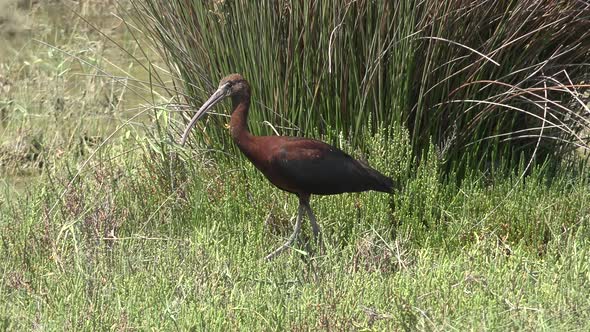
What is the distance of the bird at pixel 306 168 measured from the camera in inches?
192

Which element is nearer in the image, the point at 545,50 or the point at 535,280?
the point at 535,280

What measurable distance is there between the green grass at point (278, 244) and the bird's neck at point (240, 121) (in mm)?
353

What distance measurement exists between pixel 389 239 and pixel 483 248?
0.47m

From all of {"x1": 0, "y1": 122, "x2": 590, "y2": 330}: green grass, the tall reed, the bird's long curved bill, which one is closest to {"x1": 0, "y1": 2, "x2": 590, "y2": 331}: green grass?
{"x1": 0, "y1": 122, "x2": 590, "y2": 330}: green grass

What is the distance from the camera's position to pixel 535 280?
14.5ft

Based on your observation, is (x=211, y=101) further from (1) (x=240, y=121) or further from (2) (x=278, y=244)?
(2) (x=278, y=244)

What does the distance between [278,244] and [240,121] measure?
0.55 m

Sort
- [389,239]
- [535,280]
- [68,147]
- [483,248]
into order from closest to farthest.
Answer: [535,280]
[483,248]
[389,239]
[68,147]

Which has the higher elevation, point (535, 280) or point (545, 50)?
point (545, 50)

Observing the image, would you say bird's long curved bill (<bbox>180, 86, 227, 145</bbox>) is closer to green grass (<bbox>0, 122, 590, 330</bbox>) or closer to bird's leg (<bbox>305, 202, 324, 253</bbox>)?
green grass (<bbox>0, 122, 590, 330</bbox>)

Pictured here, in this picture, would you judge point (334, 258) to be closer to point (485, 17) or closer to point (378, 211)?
point (378, 211)

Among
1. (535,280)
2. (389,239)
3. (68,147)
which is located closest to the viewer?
(535,280)

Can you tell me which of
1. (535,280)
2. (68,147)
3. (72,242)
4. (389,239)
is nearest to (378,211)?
(389,239)

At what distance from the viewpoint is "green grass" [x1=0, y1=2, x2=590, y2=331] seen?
4059 millimetres
